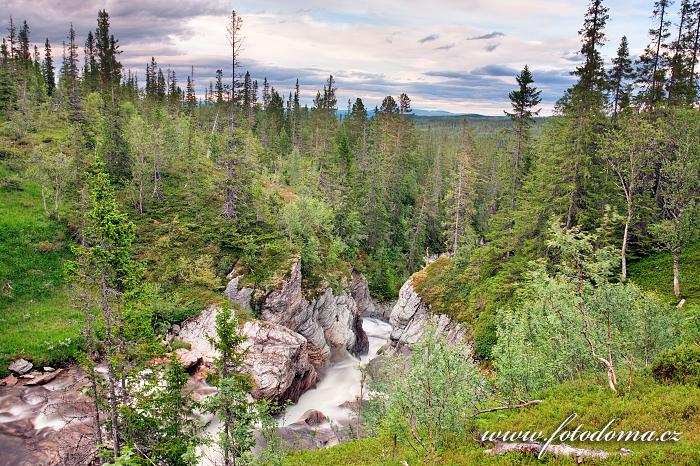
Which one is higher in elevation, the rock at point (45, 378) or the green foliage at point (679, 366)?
the green foliage at point (679, 366)

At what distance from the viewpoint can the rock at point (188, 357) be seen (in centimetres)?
3156

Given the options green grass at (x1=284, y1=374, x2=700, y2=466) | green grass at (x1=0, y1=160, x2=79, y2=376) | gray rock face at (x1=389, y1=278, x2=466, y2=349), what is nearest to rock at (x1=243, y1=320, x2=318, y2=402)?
gray rock face at (x1=389, y1=278, x2=466, y2=349)

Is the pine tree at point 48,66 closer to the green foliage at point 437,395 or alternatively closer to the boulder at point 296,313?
the boulder at point 296,313

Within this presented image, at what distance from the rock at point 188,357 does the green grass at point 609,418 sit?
20078 mm

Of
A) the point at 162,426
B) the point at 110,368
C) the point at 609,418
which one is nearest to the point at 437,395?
the point at 609,418

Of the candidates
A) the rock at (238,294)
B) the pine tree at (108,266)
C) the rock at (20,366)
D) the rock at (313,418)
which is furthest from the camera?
the rock at (238,294)

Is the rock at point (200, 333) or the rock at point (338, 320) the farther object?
the rock at point (338, 320)

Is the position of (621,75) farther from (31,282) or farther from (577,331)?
(31,282)

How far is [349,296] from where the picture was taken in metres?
47.5

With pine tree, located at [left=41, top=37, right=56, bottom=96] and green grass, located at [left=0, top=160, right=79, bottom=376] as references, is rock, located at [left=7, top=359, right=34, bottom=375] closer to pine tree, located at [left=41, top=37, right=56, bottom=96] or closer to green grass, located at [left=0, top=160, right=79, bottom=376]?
green grass, located at [left=0, top=160, right=79, bottom=376]

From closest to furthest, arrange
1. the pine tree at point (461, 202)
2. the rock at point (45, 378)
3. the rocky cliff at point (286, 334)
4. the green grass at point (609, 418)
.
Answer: the green grass at point (609, 418) → the rock at point (45, 378) → the rocky cliff at point (286, 334) → the pine tree at point (461, 202)

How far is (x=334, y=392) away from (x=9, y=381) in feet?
75.7

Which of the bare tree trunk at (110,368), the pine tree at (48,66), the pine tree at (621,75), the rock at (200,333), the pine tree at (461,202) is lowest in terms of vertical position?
the rock at (200,333)

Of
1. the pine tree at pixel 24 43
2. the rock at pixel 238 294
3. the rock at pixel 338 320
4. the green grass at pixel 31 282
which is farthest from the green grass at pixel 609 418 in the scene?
the pine tree at pixel 24 43
